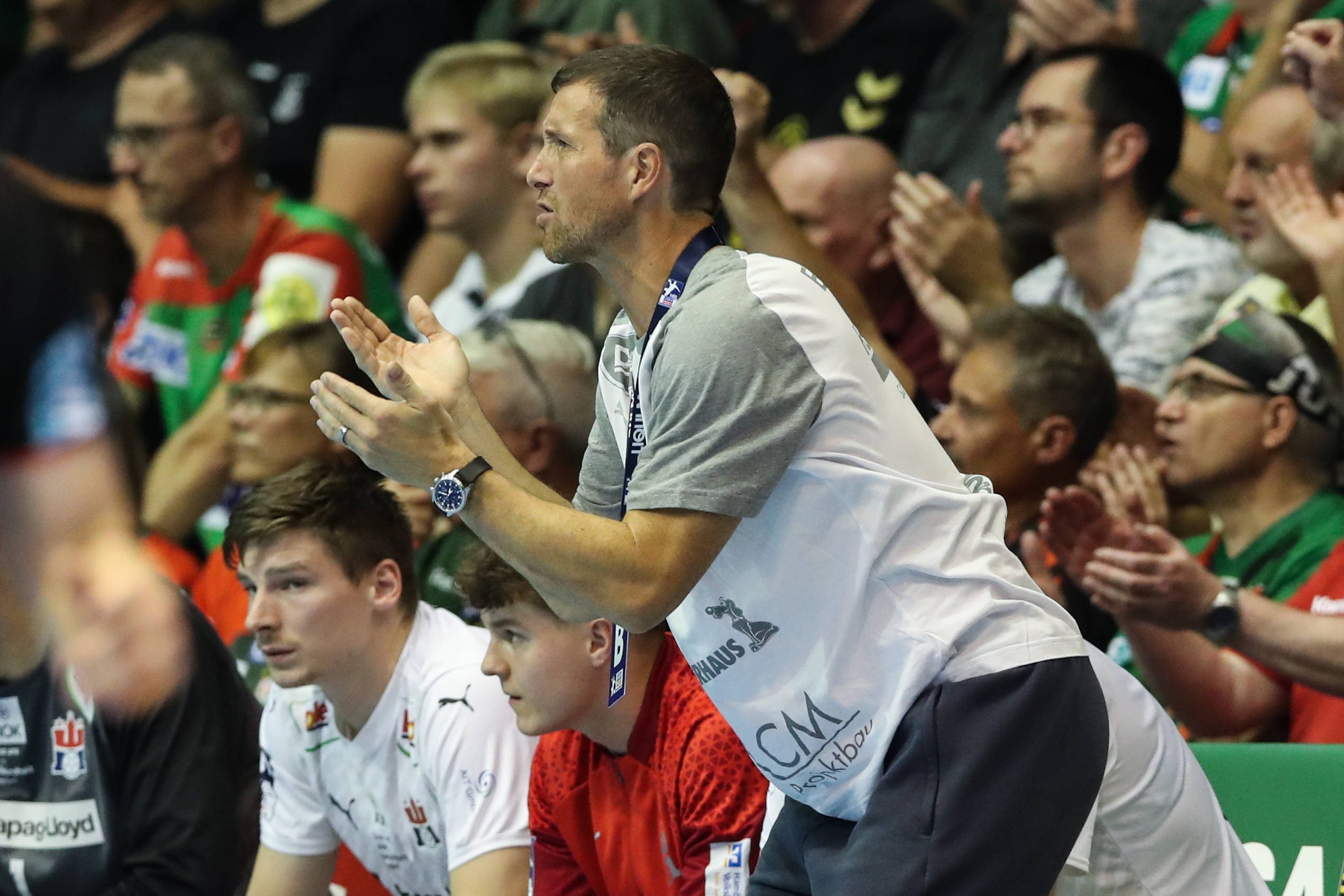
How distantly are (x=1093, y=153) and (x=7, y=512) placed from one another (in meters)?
4.35

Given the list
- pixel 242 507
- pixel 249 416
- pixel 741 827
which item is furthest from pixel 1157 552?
pixel 249 416

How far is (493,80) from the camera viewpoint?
21.6 ft

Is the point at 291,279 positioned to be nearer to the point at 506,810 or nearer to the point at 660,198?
the point at 506,810

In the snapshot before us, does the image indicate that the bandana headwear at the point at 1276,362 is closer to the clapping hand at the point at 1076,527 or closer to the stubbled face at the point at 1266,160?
the stubbled face at the point at 1266,160

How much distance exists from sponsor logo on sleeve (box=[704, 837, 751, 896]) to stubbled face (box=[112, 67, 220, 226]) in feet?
13.6

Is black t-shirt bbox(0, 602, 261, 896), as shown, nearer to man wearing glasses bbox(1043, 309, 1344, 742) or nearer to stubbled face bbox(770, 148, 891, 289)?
man wearing glasses bbox(1043, 309, 1344, 742)

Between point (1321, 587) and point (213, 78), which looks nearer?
point (1321, 587)

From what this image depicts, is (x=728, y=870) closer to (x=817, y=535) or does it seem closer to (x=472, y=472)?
(x=817, y=535)

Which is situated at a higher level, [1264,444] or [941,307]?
[1264,444]

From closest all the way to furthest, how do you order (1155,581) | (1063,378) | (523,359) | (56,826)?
(1155,581)
(56,826)
(1063,378)
(523,359)

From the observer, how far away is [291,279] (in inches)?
255

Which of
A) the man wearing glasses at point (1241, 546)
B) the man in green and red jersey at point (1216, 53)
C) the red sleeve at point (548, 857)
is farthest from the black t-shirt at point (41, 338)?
the man in green and red jersey at point (1216, 53)

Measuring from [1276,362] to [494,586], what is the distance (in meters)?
2.17

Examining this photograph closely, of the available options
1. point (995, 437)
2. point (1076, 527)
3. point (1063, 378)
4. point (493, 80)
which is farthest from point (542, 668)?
point (493, 80)
